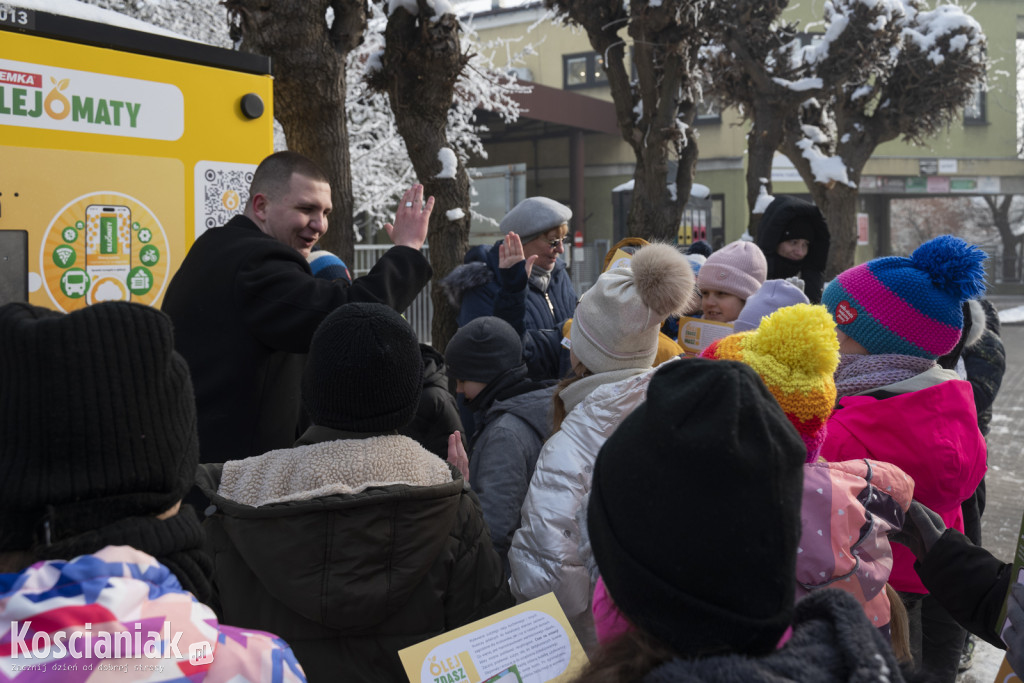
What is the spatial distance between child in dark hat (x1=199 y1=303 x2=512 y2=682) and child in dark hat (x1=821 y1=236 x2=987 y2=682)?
1.25m

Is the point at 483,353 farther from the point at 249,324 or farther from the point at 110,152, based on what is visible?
the point at 110,152

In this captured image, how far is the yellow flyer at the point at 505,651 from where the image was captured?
1.60 m

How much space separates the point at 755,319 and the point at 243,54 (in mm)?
2770

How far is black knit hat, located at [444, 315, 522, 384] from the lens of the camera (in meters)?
3.25

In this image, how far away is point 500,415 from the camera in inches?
119

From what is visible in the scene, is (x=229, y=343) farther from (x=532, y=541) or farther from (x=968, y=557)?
(x=968, y=557)

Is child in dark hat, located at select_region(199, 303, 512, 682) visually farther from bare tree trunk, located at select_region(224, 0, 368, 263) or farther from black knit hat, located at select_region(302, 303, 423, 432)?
bare tree trunk, located at select_region(224, 0, 368, 263)

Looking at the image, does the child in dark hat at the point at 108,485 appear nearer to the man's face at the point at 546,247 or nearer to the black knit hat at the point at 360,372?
the black knit hat at the point at 360,372

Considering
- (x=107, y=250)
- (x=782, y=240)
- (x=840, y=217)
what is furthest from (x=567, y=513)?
(x=840, y=217)

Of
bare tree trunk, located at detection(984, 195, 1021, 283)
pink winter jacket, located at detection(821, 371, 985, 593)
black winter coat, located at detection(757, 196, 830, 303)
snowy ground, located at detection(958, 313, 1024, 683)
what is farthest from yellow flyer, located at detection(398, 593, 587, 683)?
bare tree trunk, located at detection(984, 195, 1021, 283)

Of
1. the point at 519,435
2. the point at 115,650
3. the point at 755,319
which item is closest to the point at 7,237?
the point at 519,435

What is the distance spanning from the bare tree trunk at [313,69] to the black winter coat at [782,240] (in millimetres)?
2886

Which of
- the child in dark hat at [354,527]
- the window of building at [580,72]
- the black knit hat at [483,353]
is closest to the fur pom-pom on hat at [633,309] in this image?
the black knit hat at [483,353]

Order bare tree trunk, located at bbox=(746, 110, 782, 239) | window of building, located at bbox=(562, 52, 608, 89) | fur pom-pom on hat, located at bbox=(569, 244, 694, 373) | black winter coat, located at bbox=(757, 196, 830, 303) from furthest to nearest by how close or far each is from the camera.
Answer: window of building, located at bbox=(562, 52, 608, 89), bare tree trunk, located at bbox=(746, 110, 782, 239), black winter coat, located at bbox=(757, 196, 830, 303), fur pom-pom on hat, located at bbox=(569, 244, 694, 373)
